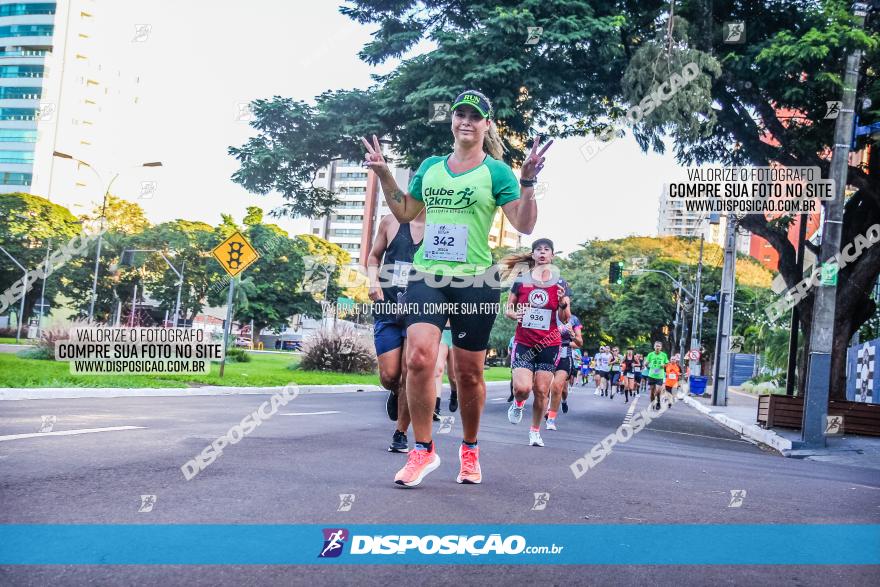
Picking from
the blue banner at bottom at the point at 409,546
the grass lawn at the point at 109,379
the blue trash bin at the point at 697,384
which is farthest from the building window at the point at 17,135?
the blue banner at bottom at the point at 409,546

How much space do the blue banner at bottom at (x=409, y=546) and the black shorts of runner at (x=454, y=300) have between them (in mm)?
1348

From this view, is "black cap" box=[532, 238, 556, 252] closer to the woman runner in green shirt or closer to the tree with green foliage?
the woman runner in green shirt

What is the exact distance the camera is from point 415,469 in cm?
489

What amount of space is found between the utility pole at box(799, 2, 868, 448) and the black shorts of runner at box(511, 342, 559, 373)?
525 centimetres

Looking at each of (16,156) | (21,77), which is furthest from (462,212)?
(21,77)

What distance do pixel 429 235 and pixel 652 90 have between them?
459 inches

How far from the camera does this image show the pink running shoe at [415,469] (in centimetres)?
486

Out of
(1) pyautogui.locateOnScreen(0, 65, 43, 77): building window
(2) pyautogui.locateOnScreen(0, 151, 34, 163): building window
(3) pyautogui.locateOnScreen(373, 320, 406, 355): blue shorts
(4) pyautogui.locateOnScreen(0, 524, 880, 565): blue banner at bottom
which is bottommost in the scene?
(4) pyautogui.locateOnScreen(0, 524, 880, 565): blue banner at bottom

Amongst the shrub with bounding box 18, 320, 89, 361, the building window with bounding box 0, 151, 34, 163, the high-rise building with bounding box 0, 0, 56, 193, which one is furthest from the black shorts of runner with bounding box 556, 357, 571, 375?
the building window with bounding box 0, 151, 34, 163

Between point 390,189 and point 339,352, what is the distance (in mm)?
21340

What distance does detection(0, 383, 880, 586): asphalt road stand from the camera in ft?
10.3

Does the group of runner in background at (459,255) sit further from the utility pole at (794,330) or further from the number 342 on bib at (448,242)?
the utility pole at (794,330)

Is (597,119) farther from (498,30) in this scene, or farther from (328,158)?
(328,158)

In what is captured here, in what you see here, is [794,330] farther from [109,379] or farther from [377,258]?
[377,258]
